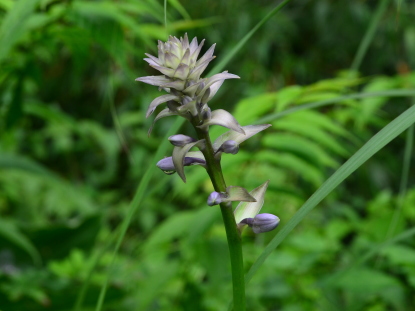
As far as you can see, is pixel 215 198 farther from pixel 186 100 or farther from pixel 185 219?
pixel 185 219

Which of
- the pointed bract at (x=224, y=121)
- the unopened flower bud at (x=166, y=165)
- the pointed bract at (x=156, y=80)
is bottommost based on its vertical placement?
the pointed bract at (x=224, y=121)

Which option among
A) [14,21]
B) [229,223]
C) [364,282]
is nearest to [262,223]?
[229,223]

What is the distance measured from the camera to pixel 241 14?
8.50 feet

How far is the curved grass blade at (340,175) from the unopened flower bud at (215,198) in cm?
4

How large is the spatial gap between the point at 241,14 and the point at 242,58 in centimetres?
25

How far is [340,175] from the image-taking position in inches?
10.5

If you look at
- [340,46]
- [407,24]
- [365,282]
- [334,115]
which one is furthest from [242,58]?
[365,282]

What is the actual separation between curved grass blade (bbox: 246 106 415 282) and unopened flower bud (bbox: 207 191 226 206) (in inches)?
1.4

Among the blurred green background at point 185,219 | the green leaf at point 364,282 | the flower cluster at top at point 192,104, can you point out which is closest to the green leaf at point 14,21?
the blurred green background at point 185,219

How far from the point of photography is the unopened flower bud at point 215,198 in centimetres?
25

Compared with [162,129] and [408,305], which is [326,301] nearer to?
[408,305]

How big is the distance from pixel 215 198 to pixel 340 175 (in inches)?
2.6

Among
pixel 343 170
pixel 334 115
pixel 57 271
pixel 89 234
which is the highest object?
pixel 334 115

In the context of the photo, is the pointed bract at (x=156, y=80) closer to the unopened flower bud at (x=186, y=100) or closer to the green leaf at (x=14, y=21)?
the unopened flower bud at (x=186, y=100)
